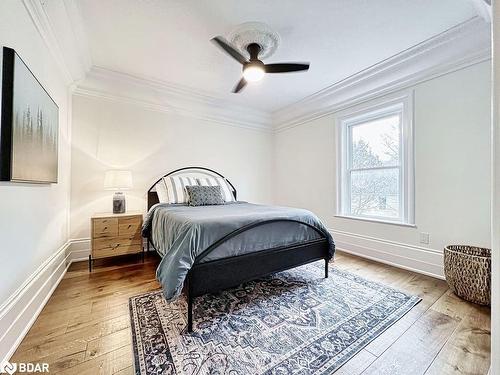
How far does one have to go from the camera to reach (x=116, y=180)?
292 cm

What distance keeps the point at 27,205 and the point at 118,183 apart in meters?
1.24

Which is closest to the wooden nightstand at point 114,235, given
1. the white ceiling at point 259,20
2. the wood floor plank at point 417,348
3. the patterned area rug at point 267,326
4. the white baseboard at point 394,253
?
the patterned area rug at point 267,326

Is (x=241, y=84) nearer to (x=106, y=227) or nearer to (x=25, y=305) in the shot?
(x=106, y=227)

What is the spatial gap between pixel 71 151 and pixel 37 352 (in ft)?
7.91

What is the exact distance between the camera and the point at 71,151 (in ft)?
9.70

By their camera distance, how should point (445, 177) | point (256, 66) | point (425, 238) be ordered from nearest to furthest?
1. point (256, 66)
2. point (445, 177)
3. point (425, 238)

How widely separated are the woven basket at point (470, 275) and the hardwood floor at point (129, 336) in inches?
3.2

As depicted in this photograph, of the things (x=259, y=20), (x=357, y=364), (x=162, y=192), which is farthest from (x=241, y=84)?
(x=357, y=364)

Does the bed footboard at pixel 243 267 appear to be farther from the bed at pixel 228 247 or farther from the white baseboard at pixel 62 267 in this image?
the white baseboard at pixel 62 267

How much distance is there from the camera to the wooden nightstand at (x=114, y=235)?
2.68 m

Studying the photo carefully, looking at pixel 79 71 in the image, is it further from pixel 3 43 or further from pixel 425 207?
pixel 425 207

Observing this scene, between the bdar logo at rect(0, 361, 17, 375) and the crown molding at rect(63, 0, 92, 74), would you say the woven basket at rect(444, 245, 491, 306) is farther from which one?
the crown molding at rect(63, 0, 92, 74)

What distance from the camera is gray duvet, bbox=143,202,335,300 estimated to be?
1574 millimetres

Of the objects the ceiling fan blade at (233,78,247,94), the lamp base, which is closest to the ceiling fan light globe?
the ceiling fan blade at (233,78,247,94)
